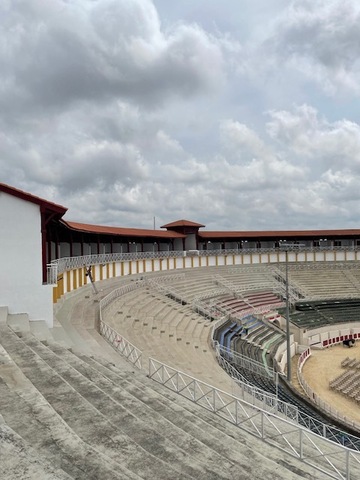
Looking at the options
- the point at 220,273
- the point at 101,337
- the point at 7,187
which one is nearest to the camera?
the point at 7,187

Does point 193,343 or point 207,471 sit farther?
point 193,343

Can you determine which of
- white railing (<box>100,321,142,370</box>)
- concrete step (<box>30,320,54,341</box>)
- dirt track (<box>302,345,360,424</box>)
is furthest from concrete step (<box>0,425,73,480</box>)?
dirt track (<box>302,345,360,424</box>)

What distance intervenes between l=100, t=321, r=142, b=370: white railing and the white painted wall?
2.63 metres

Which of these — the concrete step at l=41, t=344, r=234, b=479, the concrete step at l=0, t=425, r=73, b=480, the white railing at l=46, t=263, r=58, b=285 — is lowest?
the concrete step at l=41, t=344, r=234, b=479

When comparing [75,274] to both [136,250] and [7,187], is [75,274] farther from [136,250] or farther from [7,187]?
[136,250]

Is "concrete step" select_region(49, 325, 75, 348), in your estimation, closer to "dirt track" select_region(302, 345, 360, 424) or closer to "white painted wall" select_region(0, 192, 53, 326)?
"white painted wall" select_region(0, 192, 53, 326)

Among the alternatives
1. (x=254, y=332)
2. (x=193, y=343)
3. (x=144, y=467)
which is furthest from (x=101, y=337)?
(x=254, y=332)

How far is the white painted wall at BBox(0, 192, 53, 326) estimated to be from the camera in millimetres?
14141

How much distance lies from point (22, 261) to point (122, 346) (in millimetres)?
5692

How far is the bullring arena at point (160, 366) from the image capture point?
5.60 m

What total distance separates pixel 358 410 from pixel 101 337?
1545 cm

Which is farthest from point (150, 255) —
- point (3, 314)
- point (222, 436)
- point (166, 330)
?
point (222, 436)

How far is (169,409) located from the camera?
26.6 ft

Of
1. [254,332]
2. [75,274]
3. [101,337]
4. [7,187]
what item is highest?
[7,187]
